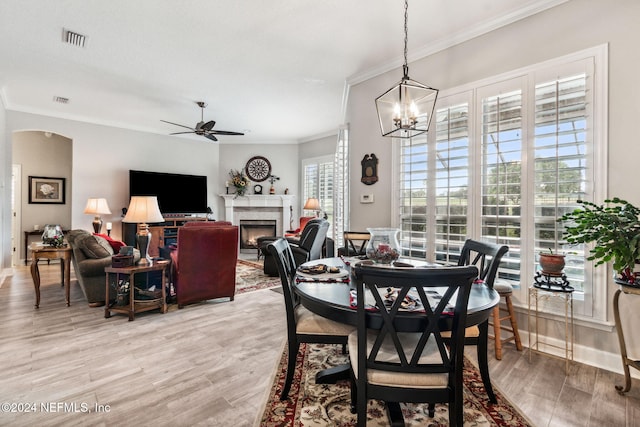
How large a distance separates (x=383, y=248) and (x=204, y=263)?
2.42 meters

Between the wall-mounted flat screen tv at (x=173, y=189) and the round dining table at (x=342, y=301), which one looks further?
the wall-mounted flat screen tv at (x=173, y=189)

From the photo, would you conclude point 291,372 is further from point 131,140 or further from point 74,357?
point 131,140

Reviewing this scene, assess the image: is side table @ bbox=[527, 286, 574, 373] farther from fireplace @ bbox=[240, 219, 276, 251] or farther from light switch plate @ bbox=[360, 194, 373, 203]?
fireplace @ bbox=[240, 219, 276, 251]

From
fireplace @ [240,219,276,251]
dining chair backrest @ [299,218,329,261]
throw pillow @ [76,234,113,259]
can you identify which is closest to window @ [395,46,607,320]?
dining chair backrest @ [299,218,329,261]

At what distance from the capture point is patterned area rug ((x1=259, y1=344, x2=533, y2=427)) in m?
1.67

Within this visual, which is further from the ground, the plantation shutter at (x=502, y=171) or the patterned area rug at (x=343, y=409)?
the plantation shutter at (x=502, y=171)

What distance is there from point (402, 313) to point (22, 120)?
7.14 m

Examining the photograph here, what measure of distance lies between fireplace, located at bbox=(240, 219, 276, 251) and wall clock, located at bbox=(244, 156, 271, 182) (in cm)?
110

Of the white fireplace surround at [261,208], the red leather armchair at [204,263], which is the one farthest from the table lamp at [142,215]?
the white fireplace surround at [261,208]

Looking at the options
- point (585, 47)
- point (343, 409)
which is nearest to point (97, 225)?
point (343, 409)

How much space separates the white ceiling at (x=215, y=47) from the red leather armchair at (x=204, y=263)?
2.01m

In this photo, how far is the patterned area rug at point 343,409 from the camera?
1.67m

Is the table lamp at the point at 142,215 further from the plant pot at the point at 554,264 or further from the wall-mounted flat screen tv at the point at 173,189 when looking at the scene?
the plant pot at the point at 554,264

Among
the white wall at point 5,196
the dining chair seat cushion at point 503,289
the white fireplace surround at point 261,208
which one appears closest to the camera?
the dining chair seat cushion at point 503,289
